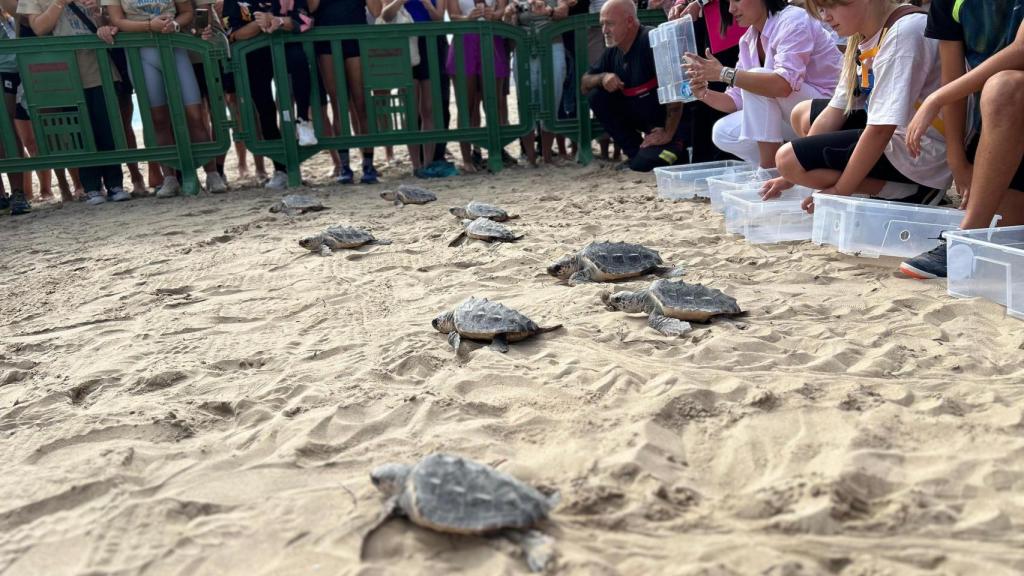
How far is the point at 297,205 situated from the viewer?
5512 mm

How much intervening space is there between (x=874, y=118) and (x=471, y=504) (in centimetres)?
261

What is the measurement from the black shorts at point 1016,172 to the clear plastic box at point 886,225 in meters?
0.24

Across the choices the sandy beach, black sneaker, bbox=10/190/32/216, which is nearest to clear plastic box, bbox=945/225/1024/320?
the sandy beach

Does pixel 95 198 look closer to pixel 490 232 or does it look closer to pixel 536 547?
pixel 490 232

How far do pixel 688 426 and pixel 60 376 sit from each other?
A: 2.18m

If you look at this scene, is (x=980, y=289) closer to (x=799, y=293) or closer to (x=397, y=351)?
(x=799, y=293)

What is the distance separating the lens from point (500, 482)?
158 centimetres

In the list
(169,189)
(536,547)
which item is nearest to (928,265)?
(536,547)

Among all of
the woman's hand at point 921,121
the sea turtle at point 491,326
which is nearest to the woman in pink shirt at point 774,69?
the woman's hand at point 921,121

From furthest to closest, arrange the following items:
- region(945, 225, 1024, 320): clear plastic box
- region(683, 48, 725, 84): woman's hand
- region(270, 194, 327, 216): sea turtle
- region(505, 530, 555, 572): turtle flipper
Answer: region(270, 194, 327, 216): sea turtle, region(683, 48, 725, 84): woman's hand, region(945, 225, 1024, 320): clear plastic box, region(505, 530, 555, 572): turtle flipper

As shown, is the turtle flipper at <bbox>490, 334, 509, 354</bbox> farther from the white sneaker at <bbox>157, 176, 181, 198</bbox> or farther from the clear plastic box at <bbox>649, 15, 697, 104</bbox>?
the white sneaker at <bbox>157, 176, 181, 198</bbox>

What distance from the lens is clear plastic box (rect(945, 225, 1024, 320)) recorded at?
2.49 m

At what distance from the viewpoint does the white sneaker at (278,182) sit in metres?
6.81

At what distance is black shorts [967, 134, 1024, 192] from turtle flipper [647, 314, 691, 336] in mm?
1403
